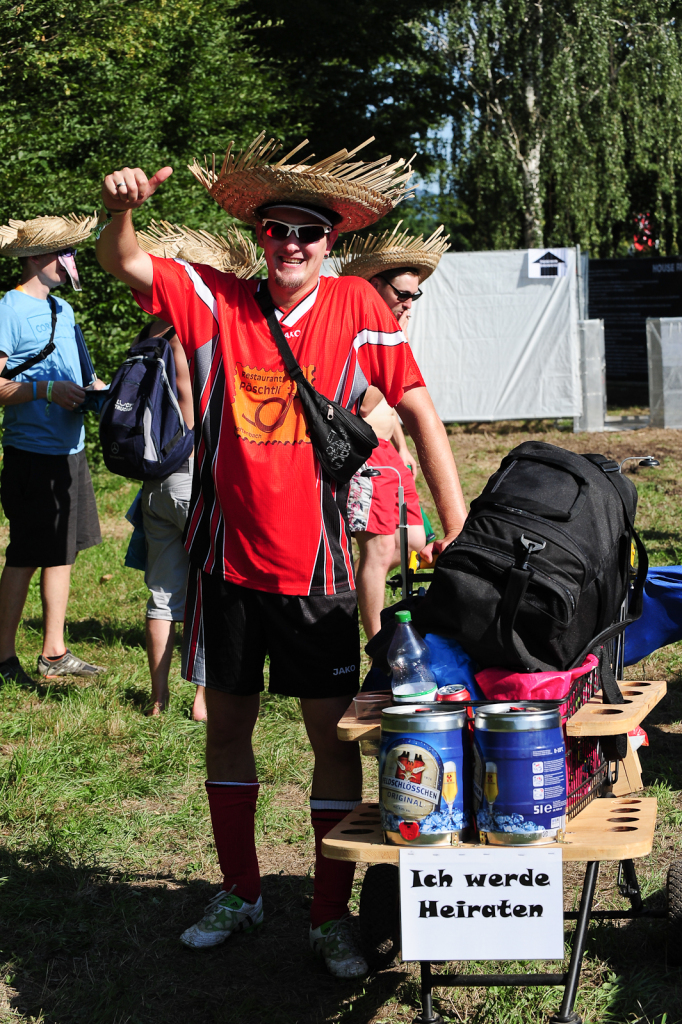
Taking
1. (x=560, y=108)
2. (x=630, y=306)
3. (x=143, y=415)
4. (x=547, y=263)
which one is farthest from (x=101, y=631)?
(x=560, y=108)

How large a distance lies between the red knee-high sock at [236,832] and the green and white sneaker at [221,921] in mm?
34

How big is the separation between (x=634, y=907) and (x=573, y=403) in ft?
38.1

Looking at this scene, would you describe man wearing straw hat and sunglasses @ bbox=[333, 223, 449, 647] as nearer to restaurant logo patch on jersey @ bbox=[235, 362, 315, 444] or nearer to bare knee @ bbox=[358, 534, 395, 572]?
bare knee @ bbox=[358, 534, 395, 572]

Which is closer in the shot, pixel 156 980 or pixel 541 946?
pixel 541 946

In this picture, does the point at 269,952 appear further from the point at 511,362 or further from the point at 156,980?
the point at 511,362

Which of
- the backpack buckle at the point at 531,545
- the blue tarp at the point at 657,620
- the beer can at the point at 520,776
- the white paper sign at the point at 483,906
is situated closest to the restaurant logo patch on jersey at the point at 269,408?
the backpack buckle at the point at 531,545

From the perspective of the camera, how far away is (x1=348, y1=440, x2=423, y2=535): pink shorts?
16.2ft

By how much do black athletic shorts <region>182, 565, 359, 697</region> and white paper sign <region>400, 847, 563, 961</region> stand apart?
0.84 m

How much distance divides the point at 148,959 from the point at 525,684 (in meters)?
1.54

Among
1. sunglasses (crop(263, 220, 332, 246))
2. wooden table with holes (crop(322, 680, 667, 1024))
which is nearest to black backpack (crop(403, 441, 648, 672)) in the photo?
wooden table with holes (crop(322, 680, 667, 1024))

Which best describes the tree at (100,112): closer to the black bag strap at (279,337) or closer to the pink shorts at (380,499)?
the pink shorts at (380,499)

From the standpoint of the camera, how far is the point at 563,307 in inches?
556

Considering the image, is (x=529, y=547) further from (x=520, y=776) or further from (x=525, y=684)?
(x=520, y=776)

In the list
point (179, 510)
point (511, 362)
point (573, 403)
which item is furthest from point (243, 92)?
point (179, 510)
